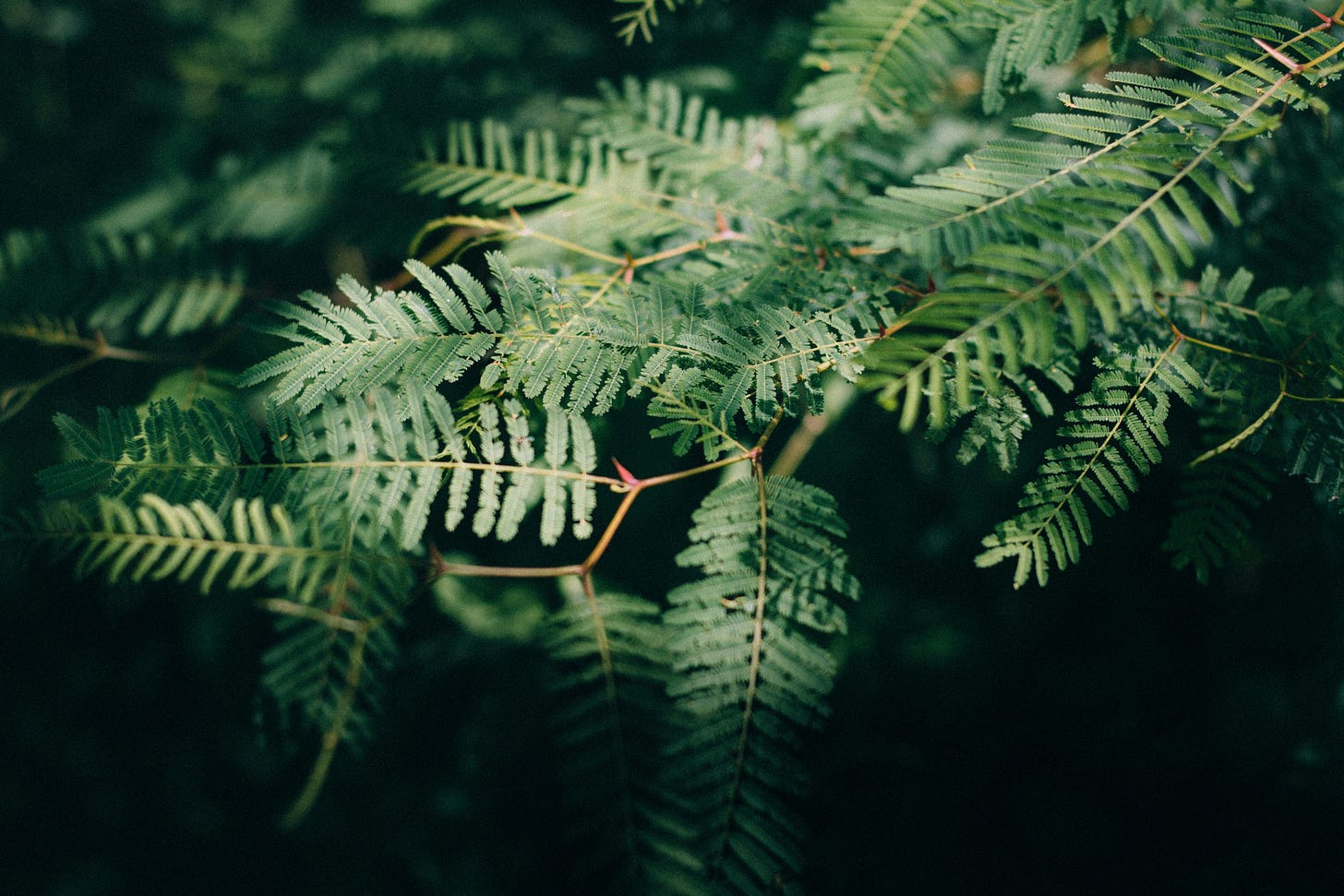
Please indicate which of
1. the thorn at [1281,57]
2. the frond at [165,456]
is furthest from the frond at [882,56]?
the frond at [165,456]

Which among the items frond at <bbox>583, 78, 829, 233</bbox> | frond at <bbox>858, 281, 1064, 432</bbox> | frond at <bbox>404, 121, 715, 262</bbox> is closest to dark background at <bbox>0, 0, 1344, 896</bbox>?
frond at <bbox>404, 121, 715, 262</bbox>

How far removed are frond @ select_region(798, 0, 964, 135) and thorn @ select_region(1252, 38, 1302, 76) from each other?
0.39 metres

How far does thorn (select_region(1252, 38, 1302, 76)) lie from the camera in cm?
70

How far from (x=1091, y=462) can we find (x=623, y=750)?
63cm

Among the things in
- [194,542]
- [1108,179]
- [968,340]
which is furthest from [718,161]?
[194,542]

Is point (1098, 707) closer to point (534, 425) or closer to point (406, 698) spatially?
point (534, 425)

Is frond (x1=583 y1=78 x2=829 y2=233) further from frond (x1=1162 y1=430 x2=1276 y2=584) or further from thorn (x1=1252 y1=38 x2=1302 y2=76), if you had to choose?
frond (x1=1162 y1=430 x2=1276 y2=584)

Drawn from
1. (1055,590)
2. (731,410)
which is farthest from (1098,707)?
(731,410)

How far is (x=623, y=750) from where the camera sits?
839 mm

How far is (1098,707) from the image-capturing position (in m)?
1.60

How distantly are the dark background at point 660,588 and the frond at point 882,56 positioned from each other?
46 cm

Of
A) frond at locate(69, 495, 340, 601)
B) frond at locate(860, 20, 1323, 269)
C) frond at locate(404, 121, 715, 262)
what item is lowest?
frond at locate(69, 495, 340, 601)

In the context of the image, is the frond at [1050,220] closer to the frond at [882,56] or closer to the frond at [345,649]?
the frond at [882,56]

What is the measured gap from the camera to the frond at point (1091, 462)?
0.74m
